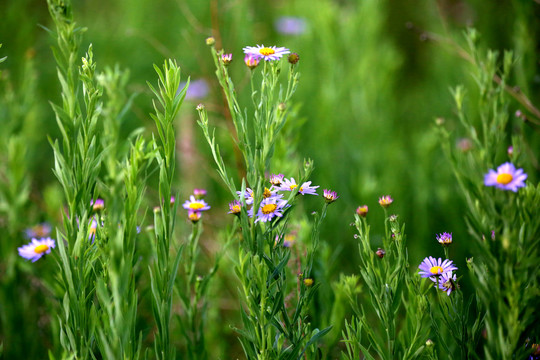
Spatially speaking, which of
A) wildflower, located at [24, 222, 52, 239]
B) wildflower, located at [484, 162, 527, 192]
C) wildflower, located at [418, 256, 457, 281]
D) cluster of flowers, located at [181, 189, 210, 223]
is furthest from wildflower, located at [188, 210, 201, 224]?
wildflower, located at [24, 222, 52, 239]

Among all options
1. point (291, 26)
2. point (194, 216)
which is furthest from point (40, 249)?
point (291, 26)

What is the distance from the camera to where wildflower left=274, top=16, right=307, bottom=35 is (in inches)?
121

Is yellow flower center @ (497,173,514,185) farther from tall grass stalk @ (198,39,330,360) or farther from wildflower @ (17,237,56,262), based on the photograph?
wildflower @ (17,237,56,262)

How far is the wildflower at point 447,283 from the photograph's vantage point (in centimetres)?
84

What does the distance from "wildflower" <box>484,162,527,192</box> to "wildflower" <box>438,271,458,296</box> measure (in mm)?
228

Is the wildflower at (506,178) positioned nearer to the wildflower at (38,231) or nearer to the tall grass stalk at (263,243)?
the tall grass stalk at (263,243)

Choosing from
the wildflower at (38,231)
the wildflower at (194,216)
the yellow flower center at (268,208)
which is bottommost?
the yellow flower center at (268,208)

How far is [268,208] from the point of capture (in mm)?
819

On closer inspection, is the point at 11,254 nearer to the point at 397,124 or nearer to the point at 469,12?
the point at 397,124

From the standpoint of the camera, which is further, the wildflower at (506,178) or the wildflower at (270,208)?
the wildflower at (270,208)

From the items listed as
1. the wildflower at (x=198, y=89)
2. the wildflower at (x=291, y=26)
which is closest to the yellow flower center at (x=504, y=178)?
the wildflower at (x=291, y=26)

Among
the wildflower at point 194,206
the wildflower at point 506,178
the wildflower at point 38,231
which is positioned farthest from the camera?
the wildflower at point 38,231

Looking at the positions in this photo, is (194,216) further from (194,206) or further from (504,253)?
(504,253)

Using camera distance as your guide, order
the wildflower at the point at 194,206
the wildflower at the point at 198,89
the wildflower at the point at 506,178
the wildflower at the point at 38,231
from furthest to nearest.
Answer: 1. the wildflower at the point at 198,89
2. the wildflower at the point at 38,231
3. the wildflower at the point at 194,206
4. the wildflower at the point at 506,178
